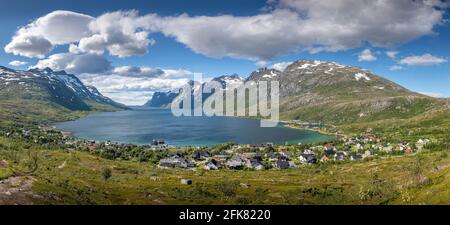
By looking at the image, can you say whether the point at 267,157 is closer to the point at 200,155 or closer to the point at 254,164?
the point at 254,164

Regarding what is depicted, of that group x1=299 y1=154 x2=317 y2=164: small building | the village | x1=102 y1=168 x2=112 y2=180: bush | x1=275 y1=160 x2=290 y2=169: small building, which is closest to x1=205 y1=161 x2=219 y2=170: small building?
the village

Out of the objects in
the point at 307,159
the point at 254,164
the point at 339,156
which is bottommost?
the point at 254,164

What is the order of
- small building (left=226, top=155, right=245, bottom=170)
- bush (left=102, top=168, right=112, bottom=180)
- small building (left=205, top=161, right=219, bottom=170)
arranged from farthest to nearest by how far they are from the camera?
small building (left=226, top=155, right=245, bottom=170) < small building (left=205, top=161, right=219, bottom=170) < bush (left=102, top=168, right=112, bottom=180)

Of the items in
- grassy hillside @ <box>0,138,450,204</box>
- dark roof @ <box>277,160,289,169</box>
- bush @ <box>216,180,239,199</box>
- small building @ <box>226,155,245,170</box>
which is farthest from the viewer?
dark roof @ <box>277,160,289,169</box>

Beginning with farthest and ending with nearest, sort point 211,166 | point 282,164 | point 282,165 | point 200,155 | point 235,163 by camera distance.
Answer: point 200,155 → point 235,163 → point 282,164 → point 282,165 → point 211,166

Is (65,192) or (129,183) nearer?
(65,192)

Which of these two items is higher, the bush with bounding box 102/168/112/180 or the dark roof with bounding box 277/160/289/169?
the bush with bounding box 102/168/112/180

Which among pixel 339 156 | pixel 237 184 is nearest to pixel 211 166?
pixel 237 184

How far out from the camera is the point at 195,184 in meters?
107

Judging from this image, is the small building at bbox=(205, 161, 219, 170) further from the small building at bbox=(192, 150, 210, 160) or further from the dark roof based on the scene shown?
the dark roof
